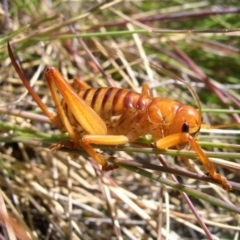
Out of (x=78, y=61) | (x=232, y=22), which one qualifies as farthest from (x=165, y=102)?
(x=232, y=22)

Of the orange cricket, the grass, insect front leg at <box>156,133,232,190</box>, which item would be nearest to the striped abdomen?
the orange cricket

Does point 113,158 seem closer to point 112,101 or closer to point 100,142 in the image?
point 100,142

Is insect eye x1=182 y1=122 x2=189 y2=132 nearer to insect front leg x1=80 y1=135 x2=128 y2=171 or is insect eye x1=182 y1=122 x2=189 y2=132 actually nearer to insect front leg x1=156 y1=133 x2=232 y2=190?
insect front leg x1=156 y1=133 x2=232 y2=190

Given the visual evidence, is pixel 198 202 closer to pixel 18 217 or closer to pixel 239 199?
pixel 239 199

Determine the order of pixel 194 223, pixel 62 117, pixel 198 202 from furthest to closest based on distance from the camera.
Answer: pixel 198 202, pixel 194 223, pixel 62 117

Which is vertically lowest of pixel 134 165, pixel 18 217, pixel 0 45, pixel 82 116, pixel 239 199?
pixel 239 199

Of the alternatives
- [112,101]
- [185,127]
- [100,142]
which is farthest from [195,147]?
[112,101]

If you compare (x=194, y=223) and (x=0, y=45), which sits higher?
(x=0, y=45)
